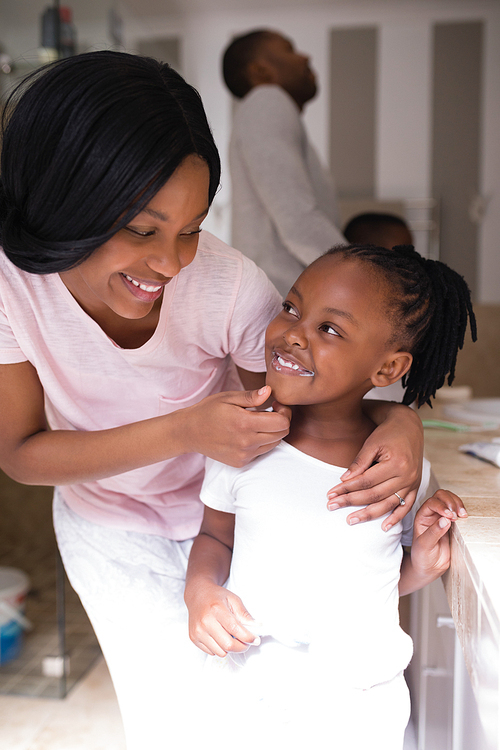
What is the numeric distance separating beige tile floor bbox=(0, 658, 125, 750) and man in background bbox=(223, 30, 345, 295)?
125cm

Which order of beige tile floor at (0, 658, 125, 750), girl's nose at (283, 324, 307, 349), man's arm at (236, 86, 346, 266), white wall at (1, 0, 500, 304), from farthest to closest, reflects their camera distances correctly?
white wall at (1, 0, 500, 304), beige tile floor at (0, 658, 125, 750), man's arm at (236, 86, 346, 266), girl's nose at (283, 324, 307, 349)

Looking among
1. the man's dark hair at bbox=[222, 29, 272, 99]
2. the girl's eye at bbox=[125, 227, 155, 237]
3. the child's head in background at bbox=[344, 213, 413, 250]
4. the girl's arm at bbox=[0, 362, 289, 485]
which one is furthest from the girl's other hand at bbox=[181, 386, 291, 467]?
the man's dark hair at bbox=[222, 29, 272, 99]

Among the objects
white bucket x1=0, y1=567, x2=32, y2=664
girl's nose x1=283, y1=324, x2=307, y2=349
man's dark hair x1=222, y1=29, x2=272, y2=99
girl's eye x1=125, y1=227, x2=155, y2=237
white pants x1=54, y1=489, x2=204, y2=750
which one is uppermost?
man's dark hair x1=222, y1=29, x2=272, y2=99

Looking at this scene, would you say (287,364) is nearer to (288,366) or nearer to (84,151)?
Answer: (288,366)

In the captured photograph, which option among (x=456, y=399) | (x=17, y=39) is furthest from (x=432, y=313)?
(x=17, y=39)

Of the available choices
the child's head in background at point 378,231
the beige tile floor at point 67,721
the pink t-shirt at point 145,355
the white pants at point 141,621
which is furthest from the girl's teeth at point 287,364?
the beige tile floor at point 67,721

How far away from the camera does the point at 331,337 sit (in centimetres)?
88

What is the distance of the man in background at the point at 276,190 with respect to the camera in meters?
1.52

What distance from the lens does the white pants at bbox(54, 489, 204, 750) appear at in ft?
3.06

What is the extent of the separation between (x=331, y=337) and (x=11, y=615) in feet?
5.23

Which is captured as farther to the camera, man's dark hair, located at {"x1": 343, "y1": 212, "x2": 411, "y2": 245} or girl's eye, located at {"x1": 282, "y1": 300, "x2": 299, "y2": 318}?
man's dark hair, located at {"x1": 343, "y1": 212, "x2": 411, "y2": 245}

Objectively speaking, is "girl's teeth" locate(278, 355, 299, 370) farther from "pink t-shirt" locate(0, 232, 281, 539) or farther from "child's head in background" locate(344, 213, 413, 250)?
"child's head in background" locate(344, 213, 413, 250)

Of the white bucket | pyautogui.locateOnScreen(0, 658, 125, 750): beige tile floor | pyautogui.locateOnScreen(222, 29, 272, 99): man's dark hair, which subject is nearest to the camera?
pyautogui.locateOnScreen(0, 658, 125, 750): beige tile floor

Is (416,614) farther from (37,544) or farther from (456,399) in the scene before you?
(37,544)
